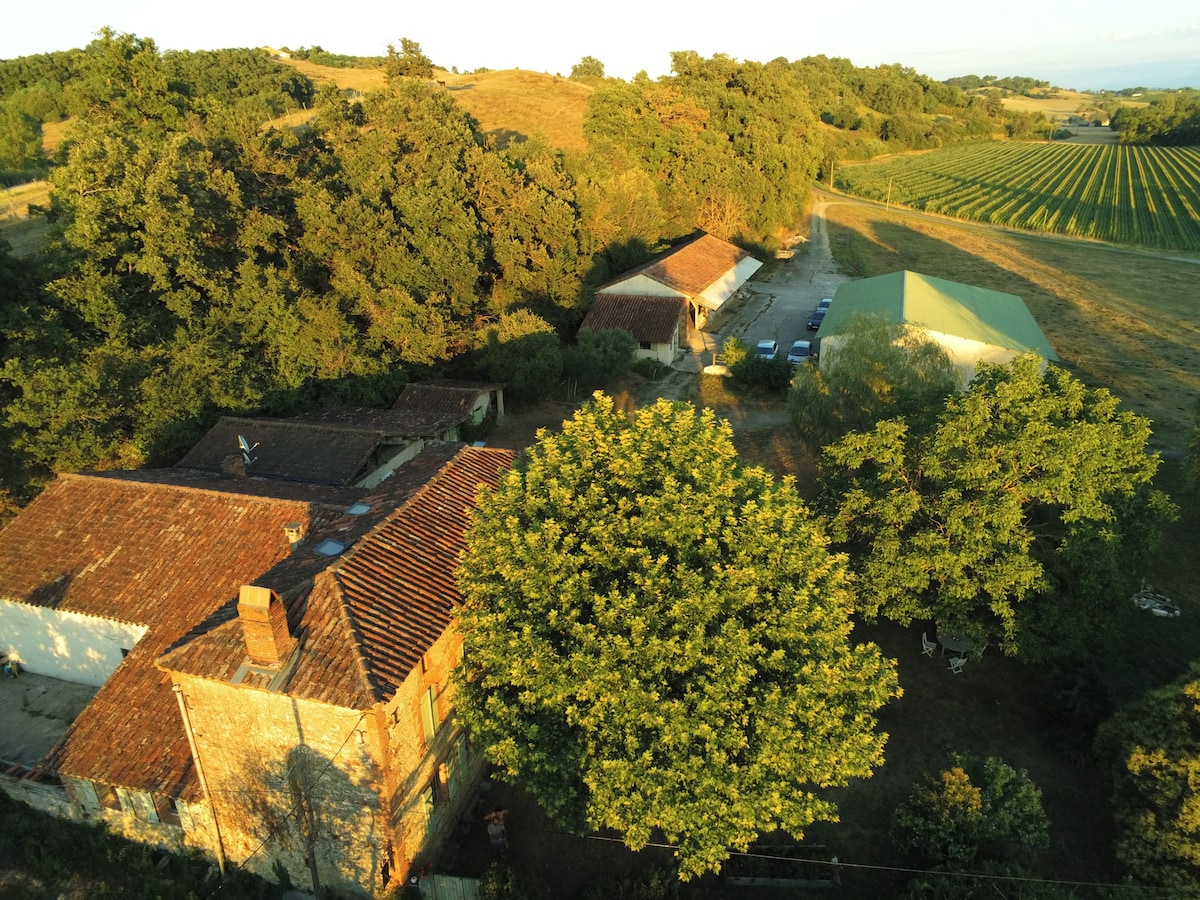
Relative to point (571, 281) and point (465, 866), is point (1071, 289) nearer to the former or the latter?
point (571, 281)

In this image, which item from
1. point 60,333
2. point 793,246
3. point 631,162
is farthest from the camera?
point 793,246

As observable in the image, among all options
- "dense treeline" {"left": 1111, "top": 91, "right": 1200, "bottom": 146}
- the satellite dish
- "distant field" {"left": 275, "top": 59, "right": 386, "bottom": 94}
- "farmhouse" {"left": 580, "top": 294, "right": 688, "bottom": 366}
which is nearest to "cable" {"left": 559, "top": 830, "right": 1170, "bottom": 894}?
the satellite dish

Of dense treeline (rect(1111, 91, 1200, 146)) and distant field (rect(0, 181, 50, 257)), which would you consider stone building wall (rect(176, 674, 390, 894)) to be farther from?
dense treeline (rect(1111, 91, 1200, 146))

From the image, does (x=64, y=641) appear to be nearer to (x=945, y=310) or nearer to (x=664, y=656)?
(x=664, y=656)

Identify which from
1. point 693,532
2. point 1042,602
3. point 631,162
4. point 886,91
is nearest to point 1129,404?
point 1042,602

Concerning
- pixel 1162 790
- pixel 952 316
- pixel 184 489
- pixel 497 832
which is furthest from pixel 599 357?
pixel 1162 790

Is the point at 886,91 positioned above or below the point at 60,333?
above
